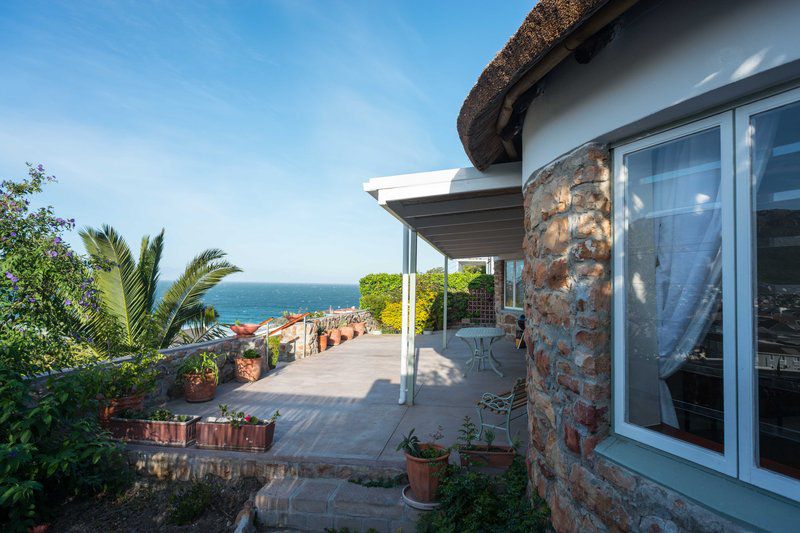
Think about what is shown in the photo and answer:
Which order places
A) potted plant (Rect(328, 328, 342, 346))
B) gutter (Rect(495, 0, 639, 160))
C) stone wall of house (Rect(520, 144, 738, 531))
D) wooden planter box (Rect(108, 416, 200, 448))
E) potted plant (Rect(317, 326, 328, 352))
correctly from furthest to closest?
1. potted plant (Rect(328, 328, 342, 346))
2. potted plant (Rect(317, 326, 328, 352))
3. wooden planter box (Rect(108, 416, 200, 448))
4. stone wall of house (Rect(520, 144, 738, 531))
5. gutter (Rect(495, 0, 639, 160))

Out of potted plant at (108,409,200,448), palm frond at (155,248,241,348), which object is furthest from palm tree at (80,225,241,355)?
potted plant at (108,409,200,448)

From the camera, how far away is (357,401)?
634cm

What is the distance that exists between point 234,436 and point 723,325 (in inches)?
175

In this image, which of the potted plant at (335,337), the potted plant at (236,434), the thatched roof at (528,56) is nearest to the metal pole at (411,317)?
the potted plant at (236,434)

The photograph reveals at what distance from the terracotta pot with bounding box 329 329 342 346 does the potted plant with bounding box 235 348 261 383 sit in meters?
4.79

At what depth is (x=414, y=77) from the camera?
12055mm

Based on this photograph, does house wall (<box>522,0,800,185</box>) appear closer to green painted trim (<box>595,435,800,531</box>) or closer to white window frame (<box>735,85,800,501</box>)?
white window frame (<box>735,85,800,501</box>)

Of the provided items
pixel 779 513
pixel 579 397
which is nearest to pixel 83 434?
pixel 579 397

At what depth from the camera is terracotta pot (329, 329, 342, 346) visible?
40.8ft

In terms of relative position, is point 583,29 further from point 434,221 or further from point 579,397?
point 434,221

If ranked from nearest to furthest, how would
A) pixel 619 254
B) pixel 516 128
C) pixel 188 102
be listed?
pixel 619 254, pixel 516 128, pixel 188 102

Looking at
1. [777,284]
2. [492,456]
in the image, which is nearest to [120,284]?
[492,456]

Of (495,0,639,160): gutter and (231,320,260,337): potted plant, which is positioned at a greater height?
(495,0,639,160): gutter

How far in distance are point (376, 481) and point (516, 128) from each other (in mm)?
3356
